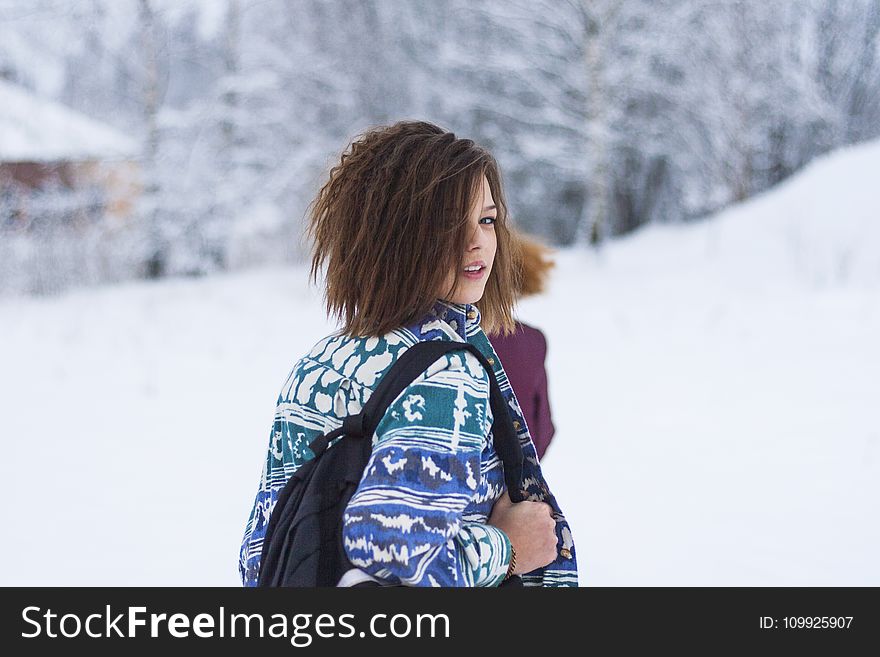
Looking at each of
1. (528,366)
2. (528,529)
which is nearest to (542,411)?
(528,366)

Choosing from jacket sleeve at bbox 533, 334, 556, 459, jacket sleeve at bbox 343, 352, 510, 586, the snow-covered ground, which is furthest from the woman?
jacket sleeve at bbox 533, 334, 556, 459

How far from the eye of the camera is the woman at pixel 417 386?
106 cm

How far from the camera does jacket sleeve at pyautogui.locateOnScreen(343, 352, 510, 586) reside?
1.04m

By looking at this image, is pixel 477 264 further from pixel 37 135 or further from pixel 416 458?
pixel 37 135

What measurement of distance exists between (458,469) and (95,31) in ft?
45.6

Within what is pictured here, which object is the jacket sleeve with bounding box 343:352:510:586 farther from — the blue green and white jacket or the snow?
the snow

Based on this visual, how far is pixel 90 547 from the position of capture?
12.5 feet

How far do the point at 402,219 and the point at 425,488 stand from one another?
0.41 metres

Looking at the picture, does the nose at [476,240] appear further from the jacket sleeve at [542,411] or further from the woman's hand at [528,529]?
the jacket sleeve at [542,411]

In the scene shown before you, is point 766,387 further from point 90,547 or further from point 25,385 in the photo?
point 25,385

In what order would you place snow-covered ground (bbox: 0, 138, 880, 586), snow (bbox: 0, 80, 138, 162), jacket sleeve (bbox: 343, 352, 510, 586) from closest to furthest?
jacket sleeve (bbox: 343, 352, 510, 586)
snow-covered ground (bbox: 0, 138, 880, 586)
snow (bbox: 0, 80, 138, 162)

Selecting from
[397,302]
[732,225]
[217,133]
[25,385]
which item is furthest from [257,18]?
[397,302]

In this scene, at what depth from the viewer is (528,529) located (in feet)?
4.07

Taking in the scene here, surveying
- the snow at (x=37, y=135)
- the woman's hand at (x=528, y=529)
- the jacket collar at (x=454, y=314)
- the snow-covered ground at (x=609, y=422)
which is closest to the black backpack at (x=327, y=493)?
the jacket collar at (x=454, y=314)
